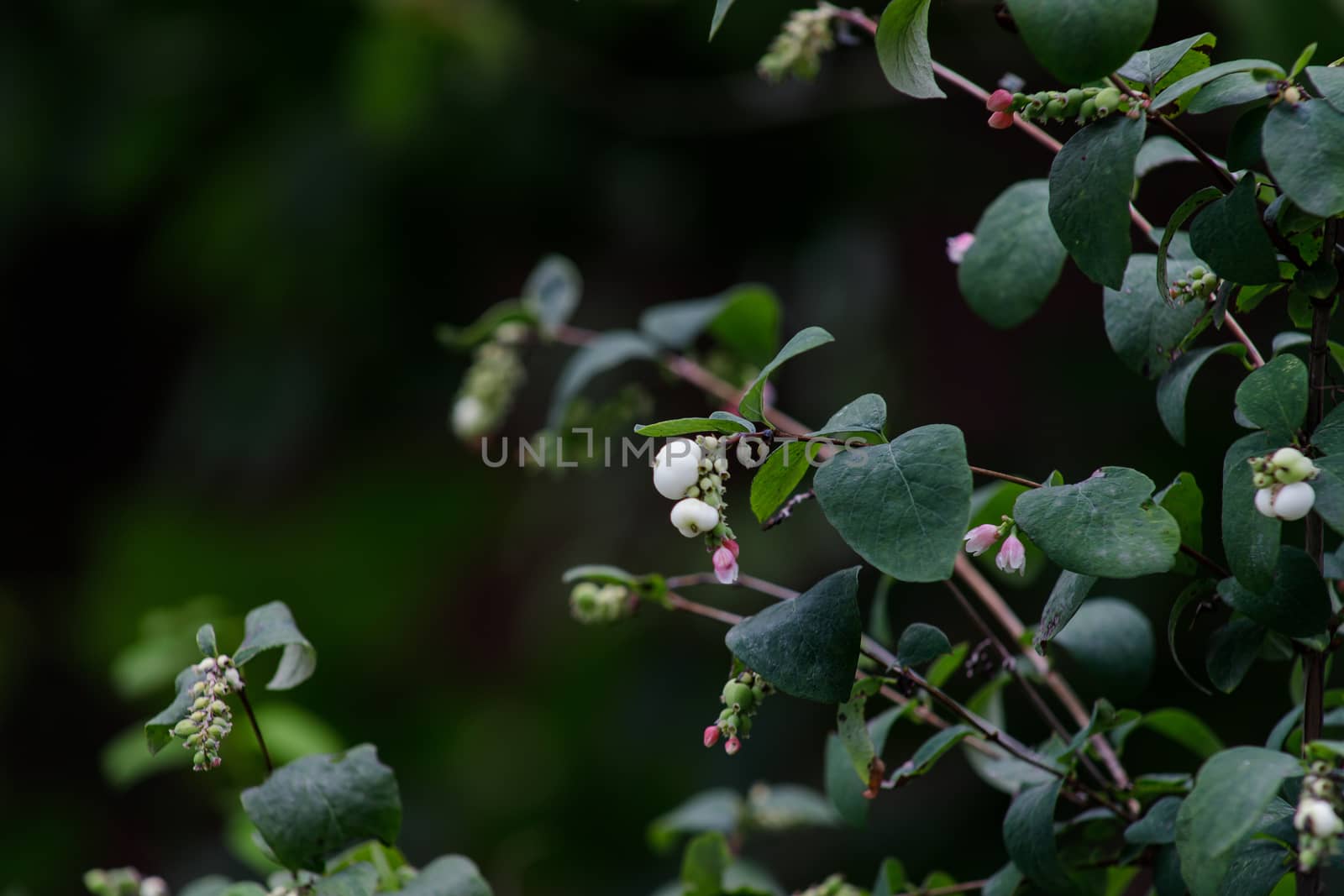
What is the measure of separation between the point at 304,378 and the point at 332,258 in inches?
10.1

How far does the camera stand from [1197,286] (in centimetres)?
41

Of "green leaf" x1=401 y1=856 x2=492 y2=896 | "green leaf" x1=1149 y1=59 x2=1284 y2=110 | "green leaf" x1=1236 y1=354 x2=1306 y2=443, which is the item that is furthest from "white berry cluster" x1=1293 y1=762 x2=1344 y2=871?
"green leaf" x1=401 y1=856 x2=492 y2=896

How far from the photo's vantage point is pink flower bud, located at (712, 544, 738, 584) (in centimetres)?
41

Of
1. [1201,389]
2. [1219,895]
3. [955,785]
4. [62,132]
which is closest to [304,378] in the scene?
[62,132]

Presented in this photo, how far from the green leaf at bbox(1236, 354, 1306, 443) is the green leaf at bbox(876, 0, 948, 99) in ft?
0.48

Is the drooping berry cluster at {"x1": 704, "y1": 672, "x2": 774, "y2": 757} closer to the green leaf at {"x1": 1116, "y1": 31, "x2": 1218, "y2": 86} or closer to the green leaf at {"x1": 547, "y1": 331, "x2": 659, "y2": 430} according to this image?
the green leaf at {"x1": 1116, "y1": 31, "x2": 1218, "y2": 86}

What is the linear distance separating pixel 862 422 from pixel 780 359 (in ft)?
0.12

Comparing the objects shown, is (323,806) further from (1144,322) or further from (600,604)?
(1144,322)

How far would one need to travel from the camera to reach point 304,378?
82.7 inches

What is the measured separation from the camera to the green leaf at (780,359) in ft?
1.16

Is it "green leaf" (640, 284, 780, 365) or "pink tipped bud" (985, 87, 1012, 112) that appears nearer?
"pink tipped bud" (985, 87, 1012, 112)

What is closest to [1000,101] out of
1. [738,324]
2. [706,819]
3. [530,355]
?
[738,324]

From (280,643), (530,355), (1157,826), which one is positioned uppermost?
(530,355)

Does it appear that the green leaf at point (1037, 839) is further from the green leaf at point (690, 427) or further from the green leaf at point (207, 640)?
the green leaf at point (207, 640)
